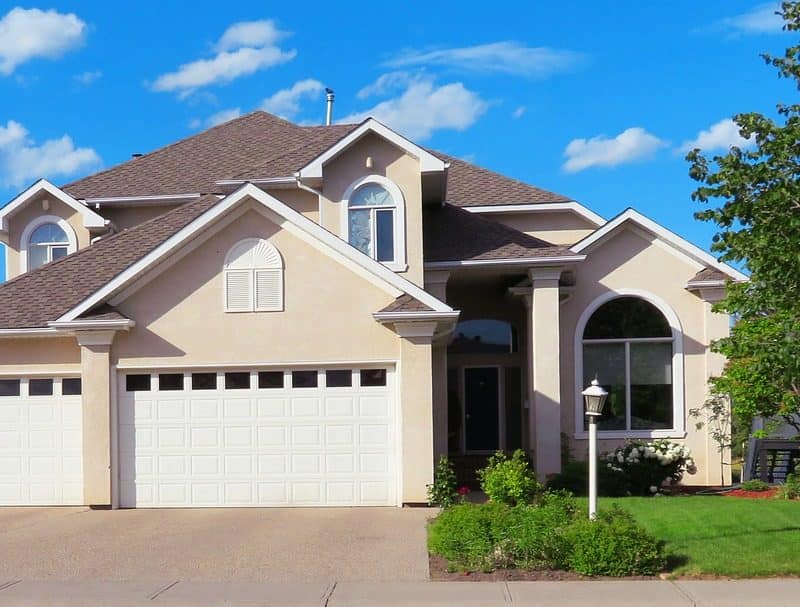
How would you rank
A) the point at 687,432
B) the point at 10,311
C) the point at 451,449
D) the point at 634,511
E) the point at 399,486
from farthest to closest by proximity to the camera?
the point at 451,449 < the point at 687,432 < the point at 10,311 < the point at 399,486 < the point at 634,511

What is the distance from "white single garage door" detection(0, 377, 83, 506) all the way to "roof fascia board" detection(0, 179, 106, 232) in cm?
510

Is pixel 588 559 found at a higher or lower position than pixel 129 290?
lower

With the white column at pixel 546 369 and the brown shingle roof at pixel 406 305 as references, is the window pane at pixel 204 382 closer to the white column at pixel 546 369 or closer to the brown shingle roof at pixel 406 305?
the brown shingle roof at pixel 406 305

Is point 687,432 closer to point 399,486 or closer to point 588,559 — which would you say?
point 399,486

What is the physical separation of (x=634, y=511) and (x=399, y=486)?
3769 mm

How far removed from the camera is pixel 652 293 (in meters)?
19.2

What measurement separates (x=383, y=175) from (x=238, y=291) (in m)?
3.67

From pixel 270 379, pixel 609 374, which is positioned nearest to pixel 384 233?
pixel 270 379

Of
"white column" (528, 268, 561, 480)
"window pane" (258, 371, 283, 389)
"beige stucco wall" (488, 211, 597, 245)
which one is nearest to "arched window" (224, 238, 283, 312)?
"window pane" (258, 371, 283, 389)

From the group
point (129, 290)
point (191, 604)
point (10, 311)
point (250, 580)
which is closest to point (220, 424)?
point (129, 290)

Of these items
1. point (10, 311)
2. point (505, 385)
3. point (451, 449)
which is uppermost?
point (10, 311)

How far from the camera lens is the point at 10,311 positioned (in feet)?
55.4

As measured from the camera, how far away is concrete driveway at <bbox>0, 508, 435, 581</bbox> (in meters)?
10.6

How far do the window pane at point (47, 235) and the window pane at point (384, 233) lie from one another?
8.05m
